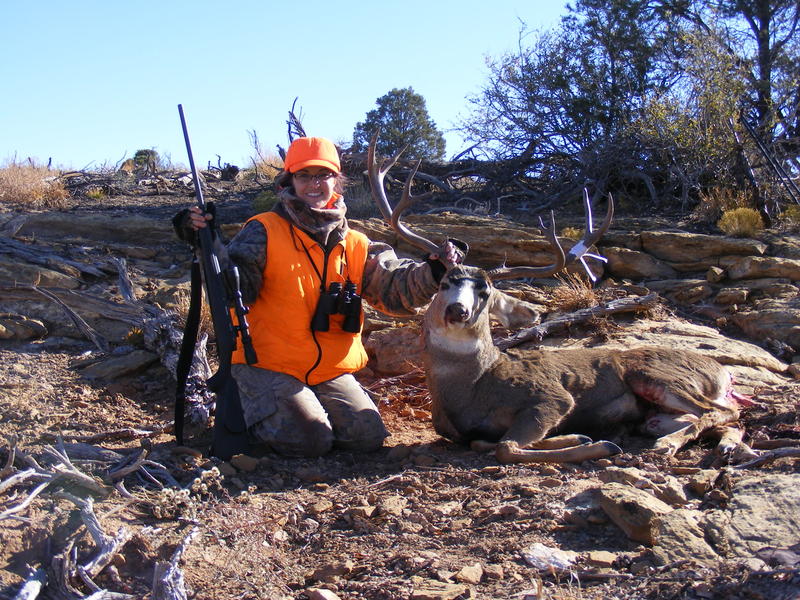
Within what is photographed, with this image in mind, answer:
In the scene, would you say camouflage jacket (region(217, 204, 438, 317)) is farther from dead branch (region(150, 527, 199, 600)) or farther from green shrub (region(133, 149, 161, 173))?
green shrub (region(133, 149, 161, 173))

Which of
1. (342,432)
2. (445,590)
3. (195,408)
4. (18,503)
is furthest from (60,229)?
(445,590)

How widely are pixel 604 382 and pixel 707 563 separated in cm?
274

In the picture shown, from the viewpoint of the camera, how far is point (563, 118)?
12.6 metres

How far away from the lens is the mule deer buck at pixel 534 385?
18.1ft

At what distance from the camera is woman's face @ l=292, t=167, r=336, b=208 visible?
5680 mm

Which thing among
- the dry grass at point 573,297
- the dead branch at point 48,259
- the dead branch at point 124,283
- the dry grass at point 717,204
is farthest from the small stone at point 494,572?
the dry grass at point 717,204

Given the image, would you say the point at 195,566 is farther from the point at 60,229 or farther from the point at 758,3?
the point at 758,3

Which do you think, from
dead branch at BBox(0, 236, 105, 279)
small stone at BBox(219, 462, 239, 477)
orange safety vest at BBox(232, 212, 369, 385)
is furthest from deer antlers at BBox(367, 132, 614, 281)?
dead branch at BBox(0, 236, 105, 279)

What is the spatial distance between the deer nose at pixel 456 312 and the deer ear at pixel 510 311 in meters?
0.51

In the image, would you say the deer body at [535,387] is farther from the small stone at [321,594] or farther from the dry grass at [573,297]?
the small stone at [321,594]

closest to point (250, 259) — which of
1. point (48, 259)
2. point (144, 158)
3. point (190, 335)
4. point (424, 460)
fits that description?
point (190, 335)

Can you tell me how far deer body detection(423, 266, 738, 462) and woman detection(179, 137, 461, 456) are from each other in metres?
0.31

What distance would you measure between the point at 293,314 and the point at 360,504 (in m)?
1.66

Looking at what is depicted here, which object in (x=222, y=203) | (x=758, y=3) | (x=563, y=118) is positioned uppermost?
(x=758, y=3)
